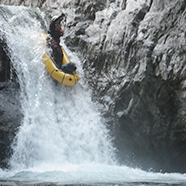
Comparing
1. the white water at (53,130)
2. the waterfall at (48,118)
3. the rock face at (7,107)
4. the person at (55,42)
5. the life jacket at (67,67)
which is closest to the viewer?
the white water at (53,130)

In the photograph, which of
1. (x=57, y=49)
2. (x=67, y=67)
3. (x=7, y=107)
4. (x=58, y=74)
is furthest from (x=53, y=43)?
(x=7, y=107)

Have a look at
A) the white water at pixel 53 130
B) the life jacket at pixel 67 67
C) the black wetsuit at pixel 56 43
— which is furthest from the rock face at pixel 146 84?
the black wetsuit at pixel 56 43

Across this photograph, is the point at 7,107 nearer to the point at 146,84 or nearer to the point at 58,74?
the point at 58,74

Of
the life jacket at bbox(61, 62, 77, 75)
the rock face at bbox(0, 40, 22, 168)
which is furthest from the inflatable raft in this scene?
the rock face at bbox(0, 40, 22, 168)

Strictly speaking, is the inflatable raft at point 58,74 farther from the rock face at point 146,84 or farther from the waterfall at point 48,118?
the rock face at point 146,84

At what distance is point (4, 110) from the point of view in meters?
5.44

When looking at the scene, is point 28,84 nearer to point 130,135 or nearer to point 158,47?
point 130,135

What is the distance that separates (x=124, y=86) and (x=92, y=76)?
3.89 ft

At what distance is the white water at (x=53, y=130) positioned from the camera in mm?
4832

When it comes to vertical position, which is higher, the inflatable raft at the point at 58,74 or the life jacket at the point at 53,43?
the life jacket at the point at 53,43

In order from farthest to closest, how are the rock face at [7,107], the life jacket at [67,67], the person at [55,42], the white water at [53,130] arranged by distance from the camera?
the person at [55,42] → the life jacket at [67,67] → the rock face at [7,107] → the white water at [53,130]

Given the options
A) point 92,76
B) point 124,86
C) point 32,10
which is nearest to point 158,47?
point 124,86

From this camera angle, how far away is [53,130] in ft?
19.6

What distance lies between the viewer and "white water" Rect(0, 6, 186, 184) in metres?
4.83
